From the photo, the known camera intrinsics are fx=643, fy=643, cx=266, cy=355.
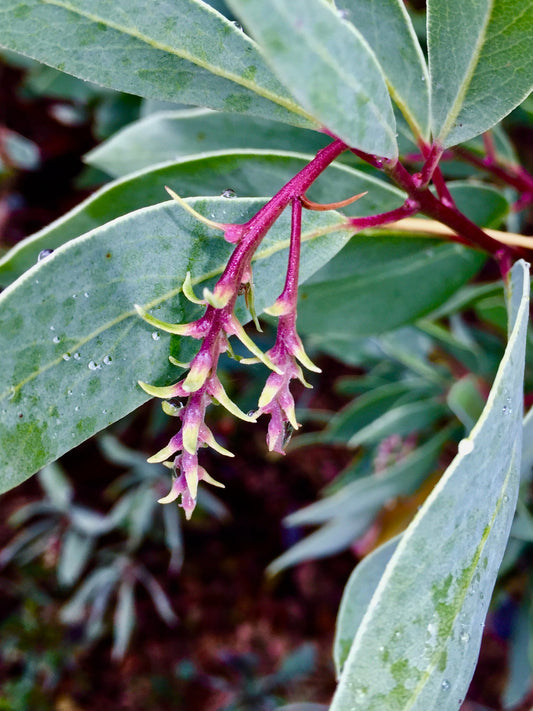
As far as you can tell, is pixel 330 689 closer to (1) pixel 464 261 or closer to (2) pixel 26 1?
(1) pixel 464 261

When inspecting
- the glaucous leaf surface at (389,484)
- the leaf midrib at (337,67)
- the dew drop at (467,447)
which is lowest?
the glaucous leaf surface at (389,484)

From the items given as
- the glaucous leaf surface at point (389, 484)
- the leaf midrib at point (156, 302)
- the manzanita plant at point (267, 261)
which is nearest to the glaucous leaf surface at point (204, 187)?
the manzanita plant at point (267, 261)

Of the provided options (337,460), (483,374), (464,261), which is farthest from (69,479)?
(464,261)

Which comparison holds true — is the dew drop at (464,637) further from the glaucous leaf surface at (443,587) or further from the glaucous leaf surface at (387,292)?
the glaucous leaf surface at (387,292)

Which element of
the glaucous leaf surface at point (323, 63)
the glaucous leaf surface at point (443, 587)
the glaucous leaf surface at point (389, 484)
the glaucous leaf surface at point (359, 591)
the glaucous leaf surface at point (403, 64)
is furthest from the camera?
the glaucous leaf surface at point (389, 484)

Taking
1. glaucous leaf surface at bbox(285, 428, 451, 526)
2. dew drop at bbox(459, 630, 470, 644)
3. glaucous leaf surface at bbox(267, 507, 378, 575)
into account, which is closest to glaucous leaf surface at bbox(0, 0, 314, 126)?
dew drop at bbox(459, 630, 470, 644)

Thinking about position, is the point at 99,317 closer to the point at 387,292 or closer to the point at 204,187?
the point at 204,187

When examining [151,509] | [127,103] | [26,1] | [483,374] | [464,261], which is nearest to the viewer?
[26,1]

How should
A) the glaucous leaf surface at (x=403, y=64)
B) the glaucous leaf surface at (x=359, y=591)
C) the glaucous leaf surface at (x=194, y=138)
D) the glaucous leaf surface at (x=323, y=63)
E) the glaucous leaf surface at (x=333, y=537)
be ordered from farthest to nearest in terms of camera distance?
the glaucous leaf surface at (x=333, y=537), the glaucous leaf surface at (x=194, y=138), the glaucous leaf surface at (x=359, y=591), the glaucous leaf surface at (x=403, y=64), the glaucous leaf surface at (x=323, y=63)
